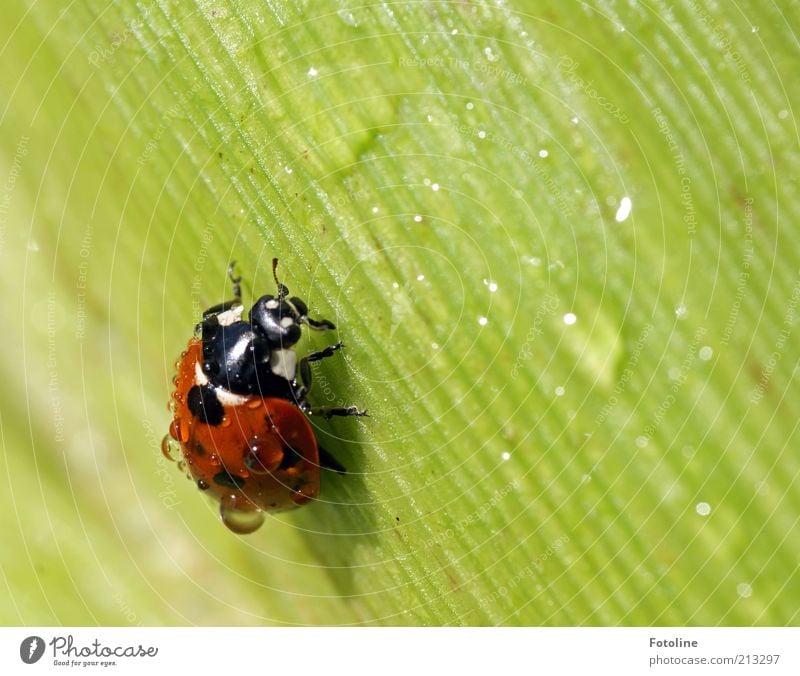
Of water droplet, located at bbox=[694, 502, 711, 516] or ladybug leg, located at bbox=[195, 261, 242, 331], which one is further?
ladybug leg, located at bbox=[195, 261, 242, 331]

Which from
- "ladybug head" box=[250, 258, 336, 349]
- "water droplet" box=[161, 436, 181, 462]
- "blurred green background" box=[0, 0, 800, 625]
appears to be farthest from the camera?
"water droplet" box=[161, 436, 181, 462]

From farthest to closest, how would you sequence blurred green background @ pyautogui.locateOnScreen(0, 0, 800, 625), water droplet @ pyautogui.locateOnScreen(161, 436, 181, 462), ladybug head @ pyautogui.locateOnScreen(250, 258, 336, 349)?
water droplet @ pyautogui.locateOnScreen(161, 436, 181, 462)
ladybug head @ pyautogui.locateOnScreen(250, 258, 336, 349)
blurred green background @ pyautogui.locateOnScreen(0, 0, 800, 625)

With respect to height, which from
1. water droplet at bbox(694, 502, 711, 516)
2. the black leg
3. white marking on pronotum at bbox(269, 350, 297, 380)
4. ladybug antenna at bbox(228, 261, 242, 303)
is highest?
ladybug antenna at bbox(228, 261, 242, 303)

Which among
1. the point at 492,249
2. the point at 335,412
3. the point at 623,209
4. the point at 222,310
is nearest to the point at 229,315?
the point at 222,310

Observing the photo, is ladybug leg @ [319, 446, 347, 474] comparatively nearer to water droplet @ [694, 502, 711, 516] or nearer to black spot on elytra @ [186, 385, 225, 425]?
black spot on elytra @ [186, 385, 225, 425]

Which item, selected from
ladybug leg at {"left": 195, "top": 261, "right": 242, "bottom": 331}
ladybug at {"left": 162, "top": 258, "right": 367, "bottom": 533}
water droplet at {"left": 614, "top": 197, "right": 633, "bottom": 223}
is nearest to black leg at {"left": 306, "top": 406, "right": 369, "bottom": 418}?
ladybug at {"left": 162, "top": 258, "right": 367, "bottom": 533}

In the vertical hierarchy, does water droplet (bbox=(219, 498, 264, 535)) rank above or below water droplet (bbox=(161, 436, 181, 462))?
below
